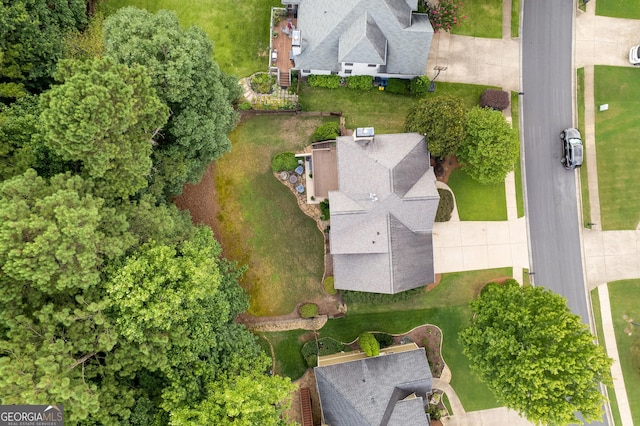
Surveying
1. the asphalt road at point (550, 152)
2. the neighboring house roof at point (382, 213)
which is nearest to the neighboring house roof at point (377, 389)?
the neighboring house roof at point (382, 213)

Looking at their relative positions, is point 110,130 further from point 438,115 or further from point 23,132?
point 438,115

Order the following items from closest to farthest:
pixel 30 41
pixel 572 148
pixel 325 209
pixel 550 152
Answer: pixel 30 41 → pixel 325 209 → pixel 572 148 → pixel 550 152

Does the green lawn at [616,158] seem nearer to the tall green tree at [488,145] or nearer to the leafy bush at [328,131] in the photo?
the tall green tree at [488,145]

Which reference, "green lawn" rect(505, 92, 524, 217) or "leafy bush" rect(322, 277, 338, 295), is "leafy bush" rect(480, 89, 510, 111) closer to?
"green lawn" rect(505, 92, 524, 217)

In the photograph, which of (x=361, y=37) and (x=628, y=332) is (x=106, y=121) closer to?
(x=361, y=37)

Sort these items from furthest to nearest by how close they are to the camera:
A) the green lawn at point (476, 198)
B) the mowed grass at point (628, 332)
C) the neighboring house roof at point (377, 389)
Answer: the mowed grass at point (628, 332), the green lawn at point (476, 198), the neighboring house roof at point (377, 389)

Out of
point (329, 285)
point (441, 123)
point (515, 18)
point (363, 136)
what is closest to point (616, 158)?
point (515, 18)
